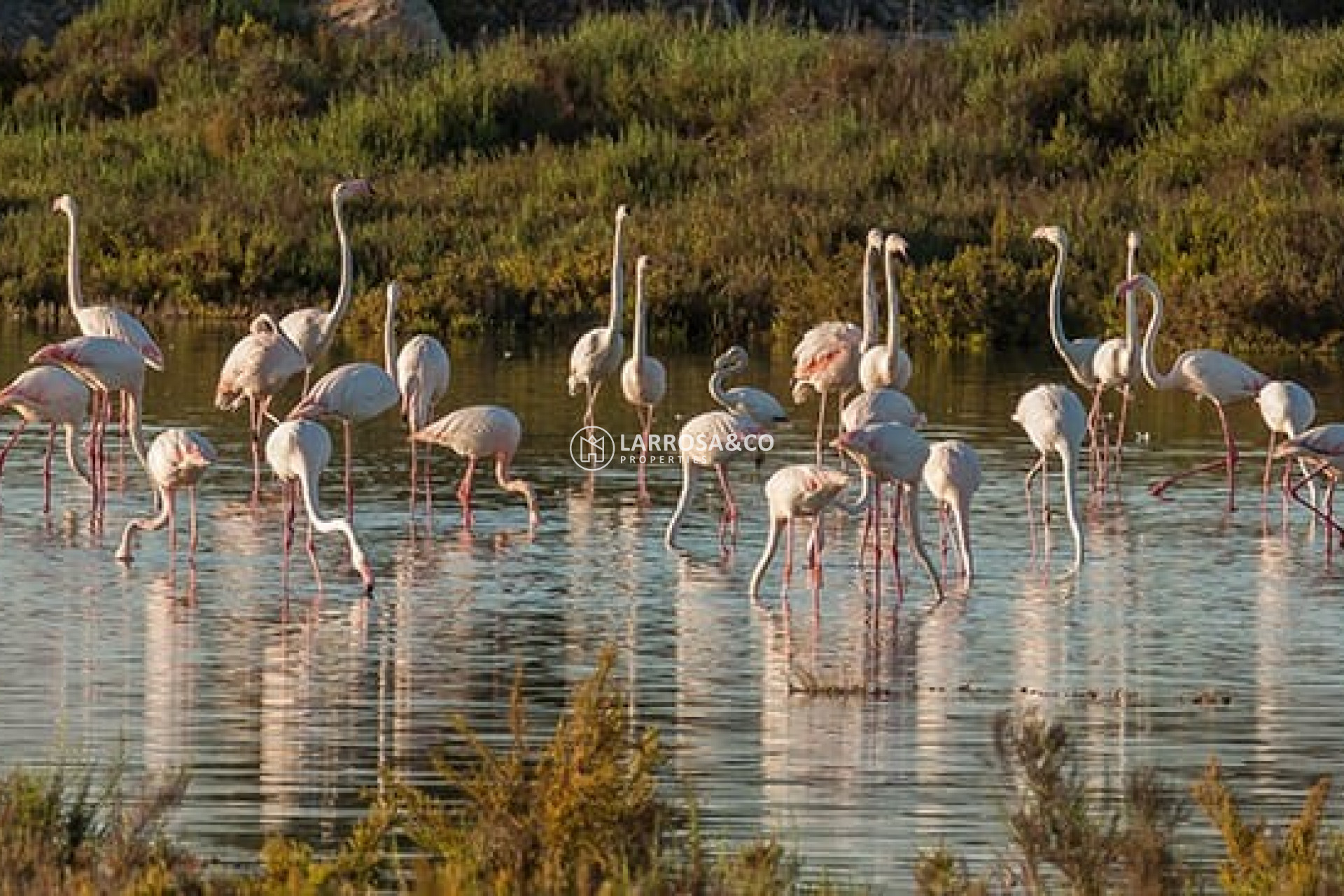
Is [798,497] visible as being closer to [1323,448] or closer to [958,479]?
[958,479]

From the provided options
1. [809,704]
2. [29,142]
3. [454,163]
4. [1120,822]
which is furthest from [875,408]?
[29,142]

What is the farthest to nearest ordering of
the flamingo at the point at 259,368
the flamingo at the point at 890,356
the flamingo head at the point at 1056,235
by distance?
the flamingo head at the point at 1056,235 → the flamingo at the point at 890,356 → the flamingo at the point at 259,368

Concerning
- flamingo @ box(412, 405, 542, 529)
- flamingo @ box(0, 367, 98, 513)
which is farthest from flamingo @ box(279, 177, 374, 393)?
flamingo @ box(412, 405, 542, 529)

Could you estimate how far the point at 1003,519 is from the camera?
15.7 metres

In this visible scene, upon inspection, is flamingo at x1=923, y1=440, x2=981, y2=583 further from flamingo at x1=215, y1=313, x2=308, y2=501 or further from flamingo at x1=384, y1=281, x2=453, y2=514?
flamingo at x1=215, y1=313, x2=308, y2=501

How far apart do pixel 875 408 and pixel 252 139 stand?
58.4ft

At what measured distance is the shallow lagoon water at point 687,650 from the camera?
373 inches

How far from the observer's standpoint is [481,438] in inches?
618

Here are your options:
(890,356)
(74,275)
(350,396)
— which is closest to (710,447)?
(350,396)

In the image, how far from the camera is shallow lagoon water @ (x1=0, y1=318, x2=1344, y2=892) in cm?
948

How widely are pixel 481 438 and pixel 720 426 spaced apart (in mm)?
1341

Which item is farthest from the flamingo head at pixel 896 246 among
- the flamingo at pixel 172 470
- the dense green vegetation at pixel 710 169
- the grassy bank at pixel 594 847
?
the grassy bank at pixel 594 847

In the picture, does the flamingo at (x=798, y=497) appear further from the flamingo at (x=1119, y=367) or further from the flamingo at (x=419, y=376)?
the flamingo at (x=1119, y=367)

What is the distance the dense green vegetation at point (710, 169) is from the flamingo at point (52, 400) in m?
9.56
